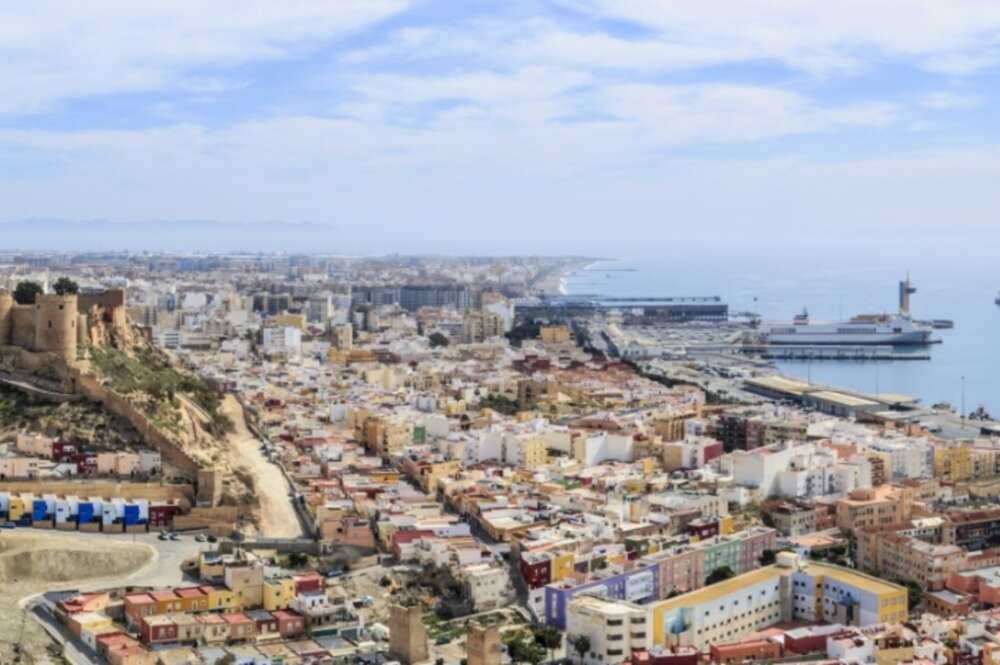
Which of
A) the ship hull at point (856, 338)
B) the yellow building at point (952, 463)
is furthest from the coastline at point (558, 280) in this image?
the yellow building at point (952, 463)

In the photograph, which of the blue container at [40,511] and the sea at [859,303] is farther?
the sea at [859,303]

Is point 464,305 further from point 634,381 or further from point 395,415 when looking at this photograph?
point 395,415

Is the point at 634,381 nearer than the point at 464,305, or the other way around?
the point at 634,381

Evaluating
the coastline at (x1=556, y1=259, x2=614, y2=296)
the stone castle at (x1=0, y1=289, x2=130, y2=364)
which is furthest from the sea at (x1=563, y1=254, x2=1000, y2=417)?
the stone castle at (x1=0, y1=289, x2=130, y2=364)

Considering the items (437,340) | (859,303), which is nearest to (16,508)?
(437,340)

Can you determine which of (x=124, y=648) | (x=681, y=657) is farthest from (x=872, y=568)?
(x=124, y=648)

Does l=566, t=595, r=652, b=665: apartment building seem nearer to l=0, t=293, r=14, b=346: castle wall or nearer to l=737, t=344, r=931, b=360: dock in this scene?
l=0, t=293, r=14, b=346: castle wall

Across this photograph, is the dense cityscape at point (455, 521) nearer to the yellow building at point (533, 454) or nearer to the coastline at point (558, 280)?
the yellow building at point (533, 454)
